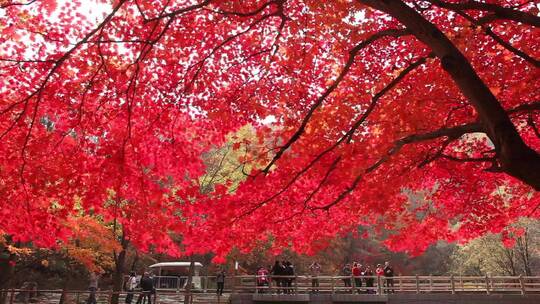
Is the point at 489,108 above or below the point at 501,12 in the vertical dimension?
below

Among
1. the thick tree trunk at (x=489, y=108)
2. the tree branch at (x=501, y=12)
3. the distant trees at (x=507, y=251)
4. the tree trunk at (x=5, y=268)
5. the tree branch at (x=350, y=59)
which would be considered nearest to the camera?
the thick tree trunk at (x=489, y=108)

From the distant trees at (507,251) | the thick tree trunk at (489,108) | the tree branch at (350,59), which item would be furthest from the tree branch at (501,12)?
the distant trees at (507,251)

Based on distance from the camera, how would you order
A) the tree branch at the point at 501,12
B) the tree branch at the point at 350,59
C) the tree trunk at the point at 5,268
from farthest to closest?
the tree trunk at the point at 5,268 < the tree branch at the point at 350,59 < the tree branch at the point at 501,12

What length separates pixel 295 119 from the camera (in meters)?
11.7

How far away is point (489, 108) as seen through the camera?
4.83 metres

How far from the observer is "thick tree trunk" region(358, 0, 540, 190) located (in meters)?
4.70

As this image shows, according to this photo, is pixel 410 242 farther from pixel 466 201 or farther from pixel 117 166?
pixel 117 166

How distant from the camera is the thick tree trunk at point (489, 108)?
4695 millimetres

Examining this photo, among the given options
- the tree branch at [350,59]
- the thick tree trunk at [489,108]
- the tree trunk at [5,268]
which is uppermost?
the tree branch at [350,59]

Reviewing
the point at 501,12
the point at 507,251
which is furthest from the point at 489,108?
the point at 507,251

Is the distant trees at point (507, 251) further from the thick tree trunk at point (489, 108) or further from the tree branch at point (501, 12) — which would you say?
the thick tree trunk at point (489, 108)

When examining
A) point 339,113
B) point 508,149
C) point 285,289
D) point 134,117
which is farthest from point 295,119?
point 285,289

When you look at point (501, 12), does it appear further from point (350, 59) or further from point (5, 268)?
point (5, 268)

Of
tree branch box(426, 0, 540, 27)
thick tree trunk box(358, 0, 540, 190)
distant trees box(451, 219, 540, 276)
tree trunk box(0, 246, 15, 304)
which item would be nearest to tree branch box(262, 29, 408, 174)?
tree branch box(426, 0, 540, 27)
